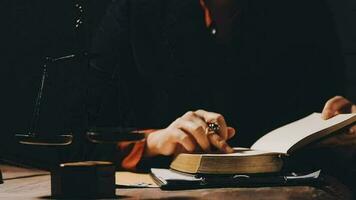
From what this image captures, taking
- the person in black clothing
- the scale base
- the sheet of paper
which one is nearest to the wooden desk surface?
the sheet of paper

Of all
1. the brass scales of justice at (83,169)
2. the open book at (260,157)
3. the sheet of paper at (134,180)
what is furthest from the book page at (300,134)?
the brass scales of justice at (83,169)

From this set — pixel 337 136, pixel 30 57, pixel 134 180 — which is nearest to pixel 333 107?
pixel 337 136

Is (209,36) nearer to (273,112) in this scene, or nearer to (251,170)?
(273,112)

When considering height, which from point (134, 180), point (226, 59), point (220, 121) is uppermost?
point (226, 59)

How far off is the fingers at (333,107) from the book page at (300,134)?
24 mm

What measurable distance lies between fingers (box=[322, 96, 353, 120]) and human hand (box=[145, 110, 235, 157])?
239 millimetres

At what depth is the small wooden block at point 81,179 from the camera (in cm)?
105

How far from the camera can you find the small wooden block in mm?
1046

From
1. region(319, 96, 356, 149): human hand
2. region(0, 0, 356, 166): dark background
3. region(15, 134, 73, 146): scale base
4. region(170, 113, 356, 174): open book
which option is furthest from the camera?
region(0, 0, 356, 166): dark background

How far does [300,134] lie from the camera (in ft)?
4.50

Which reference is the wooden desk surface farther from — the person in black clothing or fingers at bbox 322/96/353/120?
the person in black clothing

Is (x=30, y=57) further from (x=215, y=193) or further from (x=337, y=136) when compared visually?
(x=215, y=193)

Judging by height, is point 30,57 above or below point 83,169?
above

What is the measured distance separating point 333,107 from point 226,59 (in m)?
0.80
